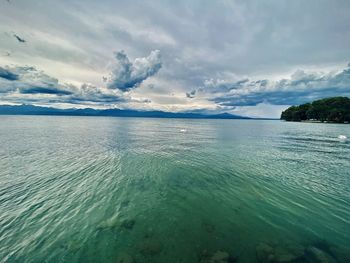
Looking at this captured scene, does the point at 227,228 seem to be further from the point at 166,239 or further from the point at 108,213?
the point at 108,213

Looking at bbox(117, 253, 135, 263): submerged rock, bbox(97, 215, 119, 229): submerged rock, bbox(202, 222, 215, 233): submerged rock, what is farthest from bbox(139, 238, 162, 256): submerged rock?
bbox(202, 222, 215, 233): submerged rock

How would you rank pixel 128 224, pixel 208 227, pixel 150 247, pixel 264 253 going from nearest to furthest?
pixel 264 253, pixel 150 247, pixel 208 227, pixel 128 224

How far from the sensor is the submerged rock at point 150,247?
977cm

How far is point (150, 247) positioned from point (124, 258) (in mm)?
1561

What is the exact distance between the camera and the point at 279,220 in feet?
42.3

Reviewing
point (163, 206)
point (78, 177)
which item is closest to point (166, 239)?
point (163, 206)

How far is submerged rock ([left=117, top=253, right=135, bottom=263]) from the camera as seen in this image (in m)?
9.18

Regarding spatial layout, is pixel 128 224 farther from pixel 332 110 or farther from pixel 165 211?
pixel 332 110

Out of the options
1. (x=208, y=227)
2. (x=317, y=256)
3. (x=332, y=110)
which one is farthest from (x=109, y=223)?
(x=332, y=110)

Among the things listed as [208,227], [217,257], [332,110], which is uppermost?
[332,110]

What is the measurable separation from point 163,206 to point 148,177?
7744mm

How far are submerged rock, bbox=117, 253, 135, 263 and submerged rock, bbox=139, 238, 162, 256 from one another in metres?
0.70

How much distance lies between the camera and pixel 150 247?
10195 millimetres

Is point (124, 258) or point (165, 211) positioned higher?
point (124, 258)
